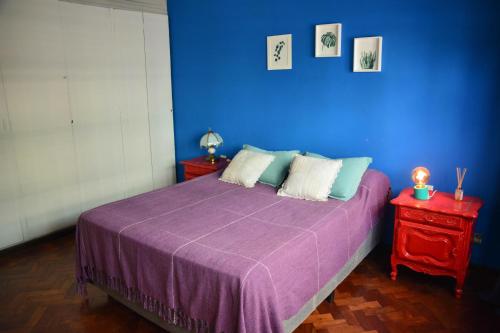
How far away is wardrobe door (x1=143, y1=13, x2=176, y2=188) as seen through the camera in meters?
4.34

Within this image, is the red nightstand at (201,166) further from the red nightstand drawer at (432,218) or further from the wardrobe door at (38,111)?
the red nightstand drawer at (432,218)

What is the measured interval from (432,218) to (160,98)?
3.10 meters

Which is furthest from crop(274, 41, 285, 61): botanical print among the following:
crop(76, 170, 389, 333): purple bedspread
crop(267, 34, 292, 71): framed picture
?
crop(76, 170, 389, 333): purple bedspread

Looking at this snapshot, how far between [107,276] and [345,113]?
7.48 ft

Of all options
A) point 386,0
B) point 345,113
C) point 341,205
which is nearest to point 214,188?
point 341,205

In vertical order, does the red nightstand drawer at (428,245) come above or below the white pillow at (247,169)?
below

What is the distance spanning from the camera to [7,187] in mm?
3395

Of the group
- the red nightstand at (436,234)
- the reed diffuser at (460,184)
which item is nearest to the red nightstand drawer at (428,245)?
Result: the red nightstand at (436,234)

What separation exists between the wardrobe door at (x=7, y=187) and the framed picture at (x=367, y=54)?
291cm

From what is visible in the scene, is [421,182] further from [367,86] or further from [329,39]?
[329,39]

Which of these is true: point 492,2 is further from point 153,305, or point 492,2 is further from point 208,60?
point 153,305

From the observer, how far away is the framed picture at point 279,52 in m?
3.65

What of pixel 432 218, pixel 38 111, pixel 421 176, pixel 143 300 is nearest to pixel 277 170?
pixel 421 176

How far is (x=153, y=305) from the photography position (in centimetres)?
228
